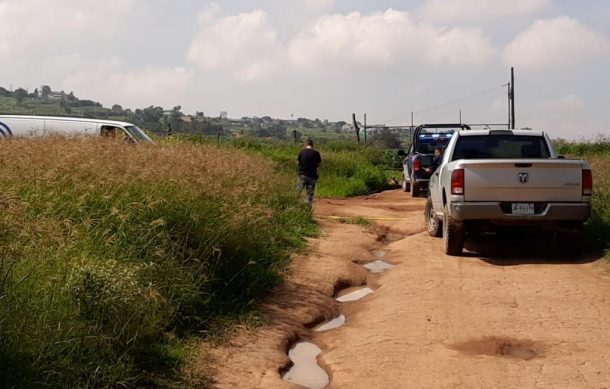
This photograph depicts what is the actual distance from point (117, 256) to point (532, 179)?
6.08 m

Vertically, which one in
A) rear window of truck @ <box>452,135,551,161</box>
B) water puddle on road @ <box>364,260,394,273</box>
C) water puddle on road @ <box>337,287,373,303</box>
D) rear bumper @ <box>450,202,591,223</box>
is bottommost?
water puddle on road @ <box>337,287,373,303</box>

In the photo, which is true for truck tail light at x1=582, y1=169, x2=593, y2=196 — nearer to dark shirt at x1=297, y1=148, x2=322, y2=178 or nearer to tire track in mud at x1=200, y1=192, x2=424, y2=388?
tire track in mud at x1=200, y1=192, x2=424, y2=388

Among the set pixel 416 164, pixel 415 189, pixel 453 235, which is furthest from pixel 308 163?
pixel 453 235

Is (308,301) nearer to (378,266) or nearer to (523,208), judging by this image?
(378,266)

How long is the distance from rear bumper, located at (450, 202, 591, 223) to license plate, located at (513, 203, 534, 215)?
0.15 feet

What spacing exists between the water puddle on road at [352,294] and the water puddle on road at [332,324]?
90 cm

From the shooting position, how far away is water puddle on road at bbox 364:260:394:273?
11.4m

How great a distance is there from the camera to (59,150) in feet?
30.2

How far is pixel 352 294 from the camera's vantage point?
32.4ft

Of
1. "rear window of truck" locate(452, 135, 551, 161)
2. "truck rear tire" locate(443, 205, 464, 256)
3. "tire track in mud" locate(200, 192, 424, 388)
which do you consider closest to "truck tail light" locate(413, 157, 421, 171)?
"tire track in mud" locate(200, 192, 424, 388)

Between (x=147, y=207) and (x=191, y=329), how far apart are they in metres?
1.35

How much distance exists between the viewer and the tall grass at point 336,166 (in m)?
24.7

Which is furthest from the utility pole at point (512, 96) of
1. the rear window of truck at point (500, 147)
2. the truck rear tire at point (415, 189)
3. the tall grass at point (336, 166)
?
the rear window of truck at point (500, 147)

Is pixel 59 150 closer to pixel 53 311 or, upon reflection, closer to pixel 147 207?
pixel 147 207
